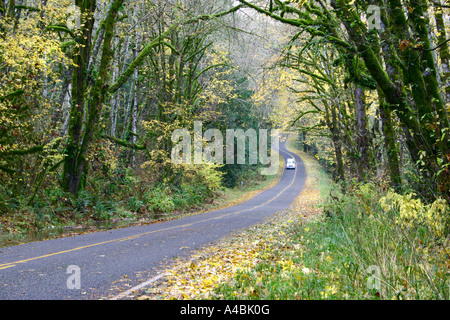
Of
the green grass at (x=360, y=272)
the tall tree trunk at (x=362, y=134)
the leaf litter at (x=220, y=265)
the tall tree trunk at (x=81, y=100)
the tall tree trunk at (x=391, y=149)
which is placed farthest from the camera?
the tall tree trunk at (x=81, y=100)

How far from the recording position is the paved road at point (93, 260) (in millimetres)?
5383

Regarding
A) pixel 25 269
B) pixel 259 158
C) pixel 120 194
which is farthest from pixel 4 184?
pixel 259 158

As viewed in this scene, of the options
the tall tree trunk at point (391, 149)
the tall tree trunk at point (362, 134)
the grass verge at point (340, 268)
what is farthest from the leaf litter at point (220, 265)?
the tall tree trunk at point (362, 134)

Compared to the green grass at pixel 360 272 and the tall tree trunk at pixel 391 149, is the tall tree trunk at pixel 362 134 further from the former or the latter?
the green grass at pixel 360 272

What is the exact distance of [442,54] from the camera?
855cm

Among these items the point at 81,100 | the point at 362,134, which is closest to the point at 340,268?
the point at 362,134

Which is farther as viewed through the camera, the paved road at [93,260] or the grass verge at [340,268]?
the paved road at [93,260]

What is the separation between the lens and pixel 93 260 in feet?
24.2

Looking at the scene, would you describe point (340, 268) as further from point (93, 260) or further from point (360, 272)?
point (93, 260)

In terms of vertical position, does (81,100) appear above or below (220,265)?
above

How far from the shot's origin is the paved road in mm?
5383

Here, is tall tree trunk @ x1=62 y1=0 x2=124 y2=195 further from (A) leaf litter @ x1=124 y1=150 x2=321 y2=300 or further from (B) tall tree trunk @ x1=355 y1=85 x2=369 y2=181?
(B) tall tree trunk @ x1=355 y1=85 x2=369 y2=181
